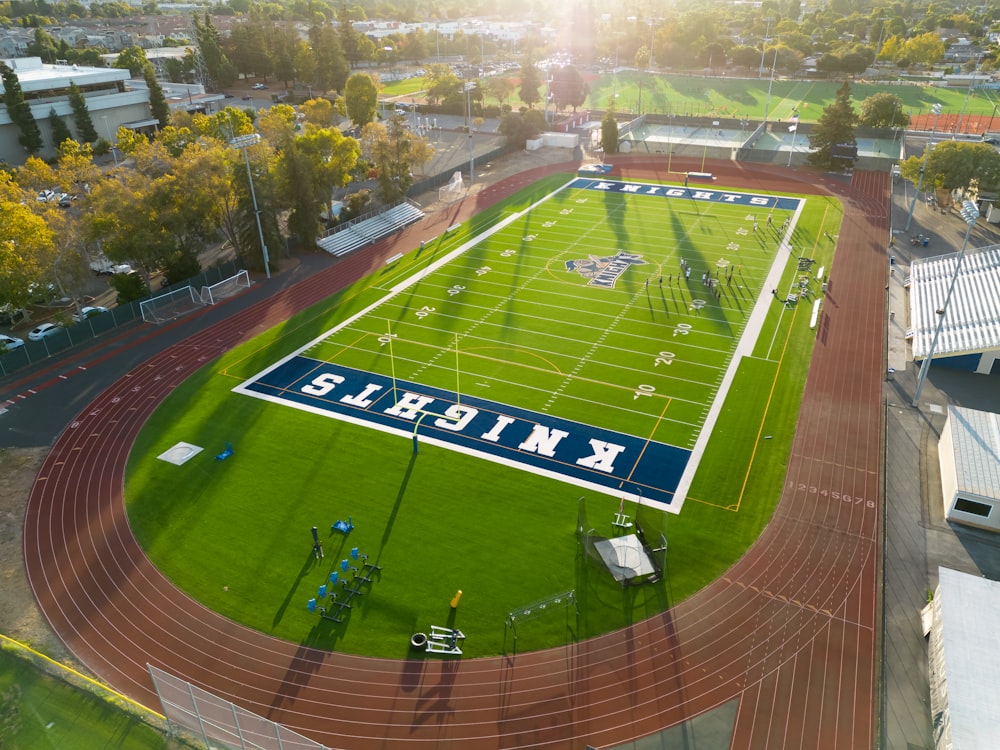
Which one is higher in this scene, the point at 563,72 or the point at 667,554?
the point at 563,72

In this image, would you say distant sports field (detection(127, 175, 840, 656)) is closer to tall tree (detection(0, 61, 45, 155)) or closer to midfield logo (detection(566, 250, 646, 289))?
midfield logo (detection(566, 250, 646, 289))

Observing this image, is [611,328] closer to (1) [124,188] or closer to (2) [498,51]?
(1) [124,188]

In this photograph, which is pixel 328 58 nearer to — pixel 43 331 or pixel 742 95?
pixel 742 95

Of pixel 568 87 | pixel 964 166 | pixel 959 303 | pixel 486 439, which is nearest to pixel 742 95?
pixel 568 87

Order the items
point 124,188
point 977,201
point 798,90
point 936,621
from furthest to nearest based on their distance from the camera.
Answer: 1. point 798,90
2. point 977,201
3. point 124,188
4. point 936,621

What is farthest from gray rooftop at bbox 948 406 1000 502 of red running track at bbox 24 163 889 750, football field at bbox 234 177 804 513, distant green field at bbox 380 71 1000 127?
distant green field at bbox 380 71 1000 127

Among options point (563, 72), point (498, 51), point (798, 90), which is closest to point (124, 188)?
point (563, 72)

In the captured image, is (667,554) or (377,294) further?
(377,294)
